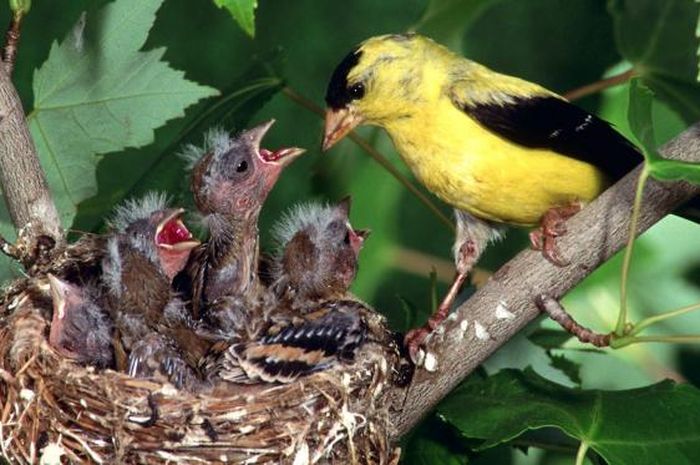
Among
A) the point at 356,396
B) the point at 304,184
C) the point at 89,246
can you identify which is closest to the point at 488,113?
the point at 356,396

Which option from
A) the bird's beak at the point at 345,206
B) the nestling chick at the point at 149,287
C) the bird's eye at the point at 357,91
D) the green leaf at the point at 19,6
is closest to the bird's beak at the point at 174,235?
the nestling chick at the point at 149,287

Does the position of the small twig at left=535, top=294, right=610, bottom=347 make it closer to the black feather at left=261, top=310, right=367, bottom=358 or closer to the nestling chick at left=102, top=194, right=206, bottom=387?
the black feather at left=261, top=310, right=367, bottom=358

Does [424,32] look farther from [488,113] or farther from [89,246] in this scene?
[89,246]

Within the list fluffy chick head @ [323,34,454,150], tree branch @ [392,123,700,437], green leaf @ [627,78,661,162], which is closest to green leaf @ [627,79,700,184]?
green leaf @ [627,78,661,162]

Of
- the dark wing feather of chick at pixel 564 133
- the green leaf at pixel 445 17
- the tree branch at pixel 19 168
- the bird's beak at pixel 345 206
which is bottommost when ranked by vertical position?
the tree branch at pixel 19 168

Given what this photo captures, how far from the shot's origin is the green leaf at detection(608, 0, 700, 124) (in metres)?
2.79

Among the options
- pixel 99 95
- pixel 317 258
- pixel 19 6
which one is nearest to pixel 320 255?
pixel 317 258

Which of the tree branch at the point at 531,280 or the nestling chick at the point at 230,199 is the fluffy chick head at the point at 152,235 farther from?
the tree branch at the point at 531,280

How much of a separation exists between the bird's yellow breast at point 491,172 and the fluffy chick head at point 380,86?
0.08 metres

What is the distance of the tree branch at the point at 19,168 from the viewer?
7.32 feet

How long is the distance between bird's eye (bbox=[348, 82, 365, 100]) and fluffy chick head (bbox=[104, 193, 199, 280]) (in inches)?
16.8

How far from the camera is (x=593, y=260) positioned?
210cm

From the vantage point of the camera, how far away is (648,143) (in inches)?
74.5

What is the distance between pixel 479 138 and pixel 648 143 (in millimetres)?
749
